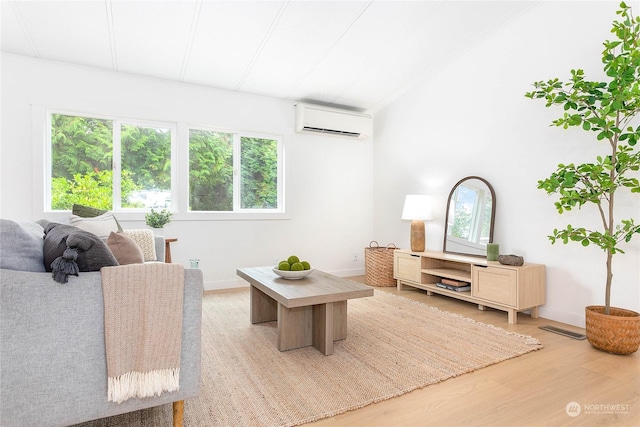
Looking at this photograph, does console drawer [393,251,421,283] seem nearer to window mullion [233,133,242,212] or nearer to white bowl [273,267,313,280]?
white bowl [273,267,313,280]

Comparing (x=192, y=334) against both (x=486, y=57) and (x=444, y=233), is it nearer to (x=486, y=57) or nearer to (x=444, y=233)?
(x=444, y=233)

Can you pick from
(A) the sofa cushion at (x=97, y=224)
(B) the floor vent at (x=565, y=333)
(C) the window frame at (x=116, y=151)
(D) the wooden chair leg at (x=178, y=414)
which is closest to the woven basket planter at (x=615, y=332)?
(B) the floor vent at (x=565, y=333)

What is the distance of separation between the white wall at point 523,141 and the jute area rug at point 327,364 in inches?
34.1

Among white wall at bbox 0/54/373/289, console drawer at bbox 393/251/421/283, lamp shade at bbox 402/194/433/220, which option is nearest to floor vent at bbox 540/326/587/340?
console drawer at bbox 393/251/421/283

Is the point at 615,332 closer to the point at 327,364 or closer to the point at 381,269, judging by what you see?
the point at 327,364

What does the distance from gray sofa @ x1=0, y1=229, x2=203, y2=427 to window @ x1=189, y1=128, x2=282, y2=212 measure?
3.10m

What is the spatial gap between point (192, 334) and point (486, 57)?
12.7ft

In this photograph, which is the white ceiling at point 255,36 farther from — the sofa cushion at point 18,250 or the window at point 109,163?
the sofa cushion at point 18,250

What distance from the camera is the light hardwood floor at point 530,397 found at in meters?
1.59

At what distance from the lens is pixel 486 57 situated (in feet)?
12.1

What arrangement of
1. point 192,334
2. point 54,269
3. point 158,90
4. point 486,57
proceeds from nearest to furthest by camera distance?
point 54,269 < point 192,334 < point 486,57 < point 158,90

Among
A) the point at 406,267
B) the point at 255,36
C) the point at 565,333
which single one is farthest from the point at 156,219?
the point at 565,333

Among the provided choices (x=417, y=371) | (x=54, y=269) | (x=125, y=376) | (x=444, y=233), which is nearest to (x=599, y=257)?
(x=444, y=233)

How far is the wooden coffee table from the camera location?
2227 millimetres
